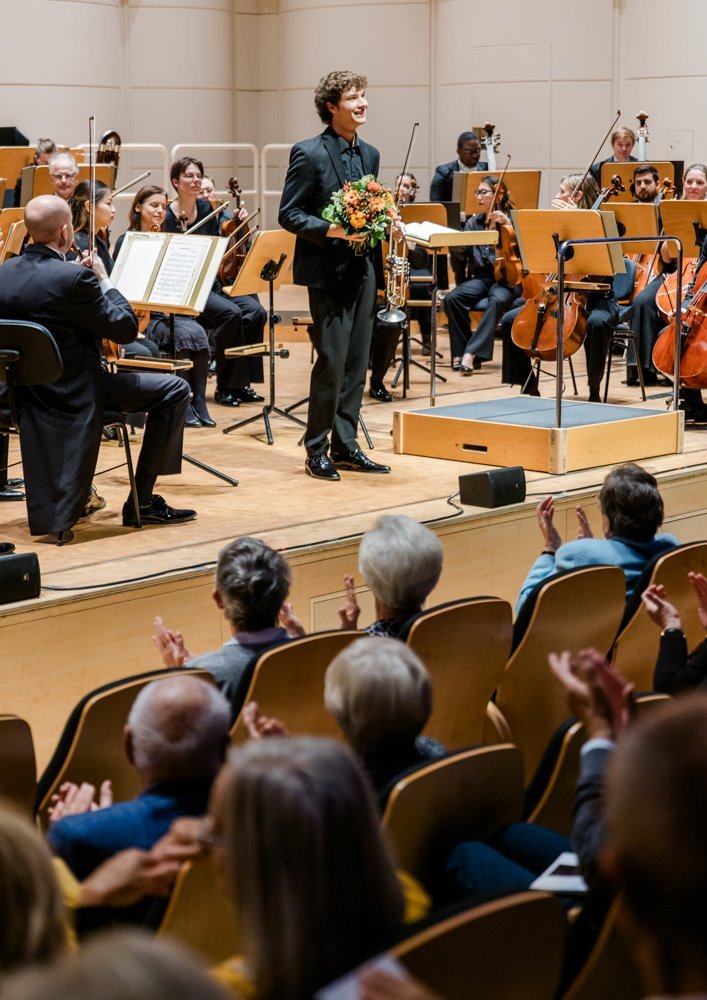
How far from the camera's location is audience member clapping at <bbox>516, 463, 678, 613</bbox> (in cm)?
358

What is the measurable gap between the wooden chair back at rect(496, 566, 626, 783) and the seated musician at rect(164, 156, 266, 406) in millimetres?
3915

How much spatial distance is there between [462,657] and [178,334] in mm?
3704

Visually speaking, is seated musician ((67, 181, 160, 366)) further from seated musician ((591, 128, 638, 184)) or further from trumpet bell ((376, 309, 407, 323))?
seated musician ((591, 128, 638, 184))

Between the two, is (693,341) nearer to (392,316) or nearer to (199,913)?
(392,316)

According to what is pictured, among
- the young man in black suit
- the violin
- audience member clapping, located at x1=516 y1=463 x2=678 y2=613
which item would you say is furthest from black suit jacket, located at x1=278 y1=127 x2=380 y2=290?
audience member clapping, located at x1=516 y1=463 x2=678 y2=613

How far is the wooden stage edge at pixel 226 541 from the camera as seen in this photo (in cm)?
373

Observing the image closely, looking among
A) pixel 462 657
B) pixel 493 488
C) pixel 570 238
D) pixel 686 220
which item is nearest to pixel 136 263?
pixel 493 488

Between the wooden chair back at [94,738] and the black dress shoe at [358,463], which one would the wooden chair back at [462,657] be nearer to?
the wooden chair back at [94,738]

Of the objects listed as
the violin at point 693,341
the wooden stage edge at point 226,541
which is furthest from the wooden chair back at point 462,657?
the violin at point 693,341

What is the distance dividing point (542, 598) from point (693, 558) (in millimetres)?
575

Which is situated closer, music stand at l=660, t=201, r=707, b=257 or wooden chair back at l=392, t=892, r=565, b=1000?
wooden chair back at l=392, t=892, r=565, b=1000

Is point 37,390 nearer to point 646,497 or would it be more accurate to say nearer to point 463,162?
point 646,497

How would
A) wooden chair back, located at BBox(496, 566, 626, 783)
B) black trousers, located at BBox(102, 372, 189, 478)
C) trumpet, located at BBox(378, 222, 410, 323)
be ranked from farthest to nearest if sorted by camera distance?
trumpet, located at BBox(378, 222, 410, 323) → black trousers, located at BBox(102, 372, 189, 478) → wooden chair back, located at BBox(496, 566, 626, 783)

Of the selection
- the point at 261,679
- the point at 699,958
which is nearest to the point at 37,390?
the point at 261,679
